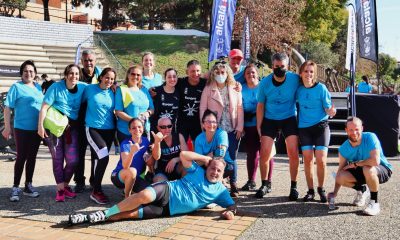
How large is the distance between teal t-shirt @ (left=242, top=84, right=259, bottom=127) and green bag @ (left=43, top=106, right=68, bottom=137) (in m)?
2.36

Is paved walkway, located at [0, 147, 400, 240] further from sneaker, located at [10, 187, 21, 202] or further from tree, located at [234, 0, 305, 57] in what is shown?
tree, located at [234, 0, 305, 57]

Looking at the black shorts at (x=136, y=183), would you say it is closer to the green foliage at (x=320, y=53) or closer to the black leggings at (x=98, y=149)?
the black leggings at (x=98, y=149)

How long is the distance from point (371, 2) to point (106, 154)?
6.58m

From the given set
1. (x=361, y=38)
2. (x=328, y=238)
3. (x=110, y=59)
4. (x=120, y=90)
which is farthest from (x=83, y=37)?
(x=328, y=238)

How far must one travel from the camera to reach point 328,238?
13.3ft

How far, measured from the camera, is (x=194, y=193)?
4684mm

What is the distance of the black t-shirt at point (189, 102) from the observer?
18.6 feet

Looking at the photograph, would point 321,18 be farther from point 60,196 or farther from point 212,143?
point 60,196

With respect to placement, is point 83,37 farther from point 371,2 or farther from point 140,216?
point 140,216

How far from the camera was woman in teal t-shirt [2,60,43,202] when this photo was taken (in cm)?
548

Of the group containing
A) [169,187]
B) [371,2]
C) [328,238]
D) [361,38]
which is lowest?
[328,238]

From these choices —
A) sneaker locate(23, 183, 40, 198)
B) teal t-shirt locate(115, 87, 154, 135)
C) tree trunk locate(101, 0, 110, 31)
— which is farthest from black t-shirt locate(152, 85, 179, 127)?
tree trunk locate(101, 0, 110, 31)

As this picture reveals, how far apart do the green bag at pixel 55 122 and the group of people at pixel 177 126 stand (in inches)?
2.0

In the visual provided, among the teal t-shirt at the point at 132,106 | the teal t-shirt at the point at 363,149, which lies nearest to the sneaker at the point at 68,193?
the teal t-shirt at the point at 132,106
